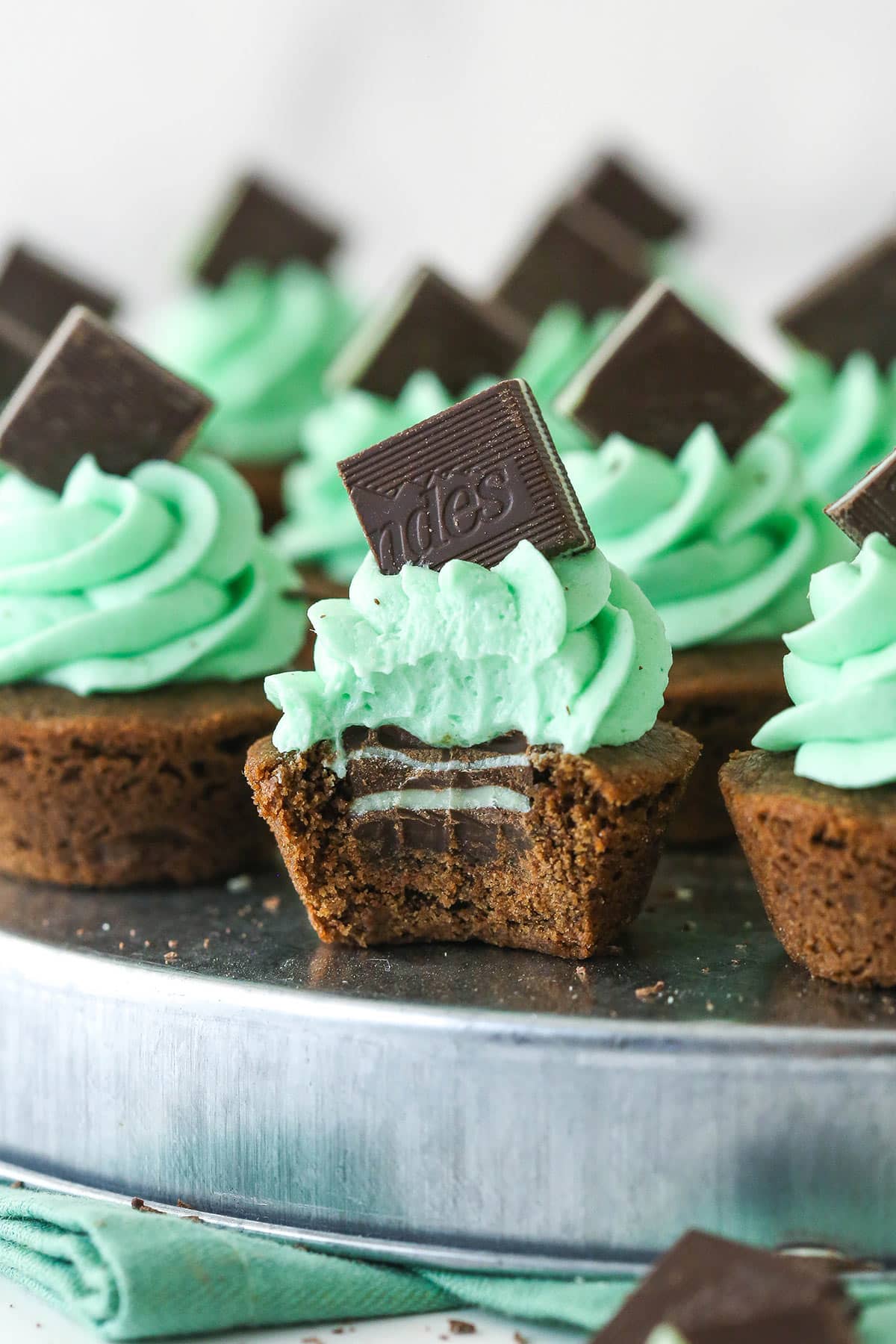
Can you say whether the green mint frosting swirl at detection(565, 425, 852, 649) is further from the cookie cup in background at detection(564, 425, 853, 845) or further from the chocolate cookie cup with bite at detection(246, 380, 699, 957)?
the chocolate cookie cup with bite at detection(246, 380, 699, 957)

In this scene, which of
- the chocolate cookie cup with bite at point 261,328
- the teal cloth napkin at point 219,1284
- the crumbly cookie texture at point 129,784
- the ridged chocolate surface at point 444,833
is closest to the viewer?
the teal cloth napkin at point 219,1284

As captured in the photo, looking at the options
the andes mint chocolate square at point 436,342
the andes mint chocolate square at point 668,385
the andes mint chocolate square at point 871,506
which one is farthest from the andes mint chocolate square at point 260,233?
the andes mint chocolate square at point 871,506

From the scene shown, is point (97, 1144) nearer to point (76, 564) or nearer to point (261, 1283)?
point (261, 1283)

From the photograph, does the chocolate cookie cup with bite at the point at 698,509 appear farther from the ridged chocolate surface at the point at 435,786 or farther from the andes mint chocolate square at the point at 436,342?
the andes mint chocolate square at the point at 436,342

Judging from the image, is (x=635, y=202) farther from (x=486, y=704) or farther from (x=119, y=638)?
(x=486, y=704)

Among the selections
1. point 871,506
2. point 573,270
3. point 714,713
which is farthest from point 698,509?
point 573,270
